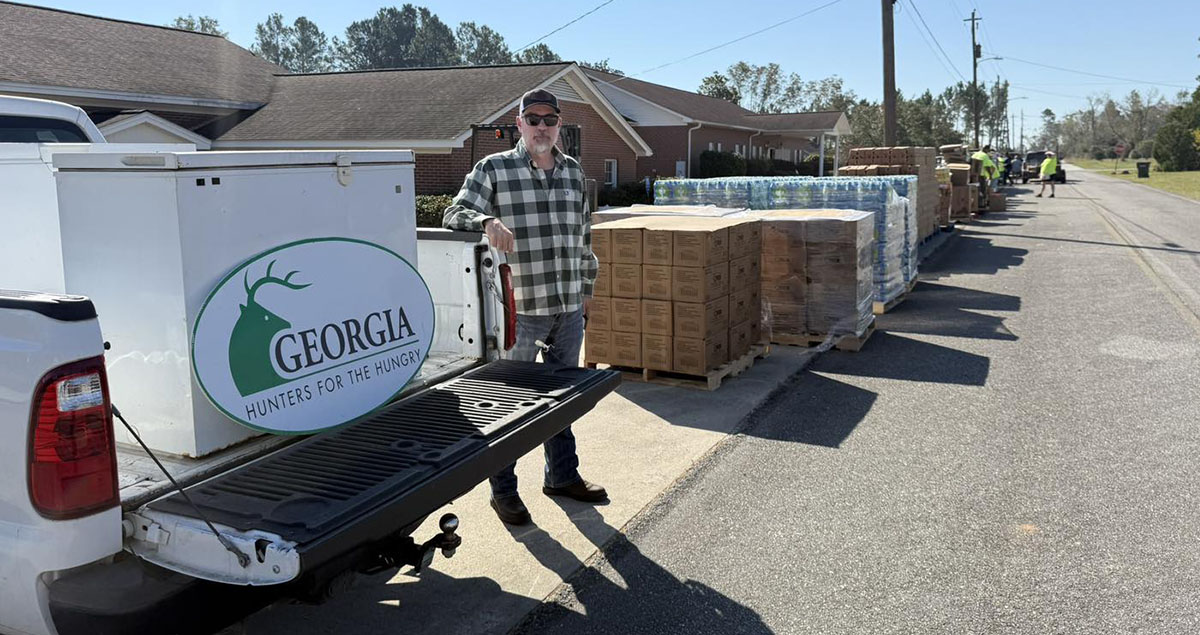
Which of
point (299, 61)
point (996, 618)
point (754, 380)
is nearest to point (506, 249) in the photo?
point (996, 618)

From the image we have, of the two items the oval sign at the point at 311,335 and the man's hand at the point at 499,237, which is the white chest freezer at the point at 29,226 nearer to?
the oval sign at the point at 311,335

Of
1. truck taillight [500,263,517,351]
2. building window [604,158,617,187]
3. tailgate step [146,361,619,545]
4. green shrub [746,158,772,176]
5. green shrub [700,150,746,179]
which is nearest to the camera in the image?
tailgate step [146,361,619,545]

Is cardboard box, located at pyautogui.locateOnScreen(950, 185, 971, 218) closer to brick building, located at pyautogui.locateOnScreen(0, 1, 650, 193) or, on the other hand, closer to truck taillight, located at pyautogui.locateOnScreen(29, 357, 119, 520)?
brick building, located at pyautogui.locateOnScreen(0, 1, 650, 193)

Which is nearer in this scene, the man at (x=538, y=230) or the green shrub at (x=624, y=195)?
the man at (x=538, y=230)

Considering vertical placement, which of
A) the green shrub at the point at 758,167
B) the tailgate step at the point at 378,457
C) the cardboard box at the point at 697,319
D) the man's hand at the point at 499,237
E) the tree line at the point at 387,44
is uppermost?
the tree line at the point at 387,44

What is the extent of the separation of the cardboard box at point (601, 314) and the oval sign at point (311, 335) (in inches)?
159

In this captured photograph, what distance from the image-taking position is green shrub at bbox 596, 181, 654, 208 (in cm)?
2656

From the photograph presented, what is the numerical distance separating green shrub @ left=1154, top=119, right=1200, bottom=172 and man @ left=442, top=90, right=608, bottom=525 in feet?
263

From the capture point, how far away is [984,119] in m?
144

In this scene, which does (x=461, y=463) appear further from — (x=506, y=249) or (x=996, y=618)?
(x=996, y=618)

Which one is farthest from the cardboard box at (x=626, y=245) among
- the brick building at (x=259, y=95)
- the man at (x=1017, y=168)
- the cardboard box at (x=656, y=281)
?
the man at (x=1017, y=168)

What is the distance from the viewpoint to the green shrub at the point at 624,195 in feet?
87.2

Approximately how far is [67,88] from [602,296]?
16778 millimetres

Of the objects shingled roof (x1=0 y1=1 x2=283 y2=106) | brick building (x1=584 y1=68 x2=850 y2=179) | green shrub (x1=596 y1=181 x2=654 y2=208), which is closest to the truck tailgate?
shingled roof (x1=0 y1=1 x2=283 y2=106)
